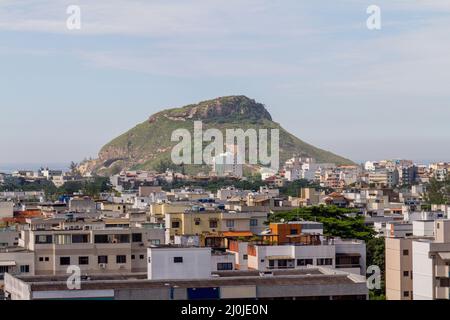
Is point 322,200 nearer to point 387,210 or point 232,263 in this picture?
point 387,210

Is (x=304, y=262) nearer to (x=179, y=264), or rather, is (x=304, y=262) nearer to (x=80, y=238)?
(x=80, y=238)

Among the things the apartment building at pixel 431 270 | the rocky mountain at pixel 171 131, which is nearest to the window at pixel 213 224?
the apartment building at pixel 431 270

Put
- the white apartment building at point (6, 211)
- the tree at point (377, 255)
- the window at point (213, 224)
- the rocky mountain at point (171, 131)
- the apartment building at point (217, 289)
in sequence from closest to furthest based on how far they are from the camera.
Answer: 1. the apartment building at point (217, 289)
2. the tree at point (377, 255)
3. the window at point (213, 224)
4. the white apartment building at point (6, 211)
5. the rocky mountain at point (171, 131)

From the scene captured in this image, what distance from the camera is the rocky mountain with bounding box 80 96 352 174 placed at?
88.3 m

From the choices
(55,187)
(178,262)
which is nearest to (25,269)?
(178,262)

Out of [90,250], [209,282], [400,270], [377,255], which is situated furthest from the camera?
[377,255]

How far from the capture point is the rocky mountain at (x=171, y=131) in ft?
290

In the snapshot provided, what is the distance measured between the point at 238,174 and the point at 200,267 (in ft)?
207

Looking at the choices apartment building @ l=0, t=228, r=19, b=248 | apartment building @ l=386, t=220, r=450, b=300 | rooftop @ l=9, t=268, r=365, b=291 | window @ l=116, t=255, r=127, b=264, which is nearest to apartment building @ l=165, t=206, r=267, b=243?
apartment building @ l=0, t=228, r=19, b=248

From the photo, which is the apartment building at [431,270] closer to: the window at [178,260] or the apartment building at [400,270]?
the apartment building at [400,270]

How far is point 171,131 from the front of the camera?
3494 inches

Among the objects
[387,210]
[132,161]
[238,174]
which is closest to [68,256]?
[387,210]

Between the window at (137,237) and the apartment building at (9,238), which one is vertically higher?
the window at (137,237)
